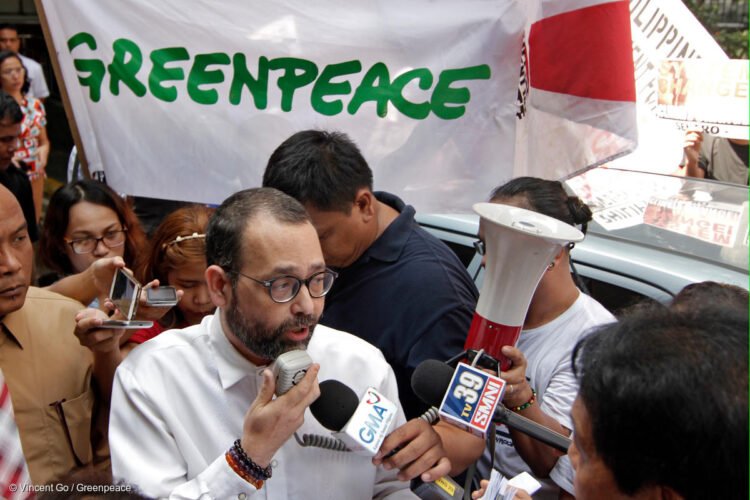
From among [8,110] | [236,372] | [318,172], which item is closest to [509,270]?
[236,372]

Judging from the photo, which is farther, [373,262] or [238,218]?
[373,262]

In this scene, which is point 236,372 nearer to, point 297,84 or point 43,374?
point 43,374

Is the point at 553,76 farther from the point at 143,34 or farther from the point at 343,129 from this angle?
the point at 143,34

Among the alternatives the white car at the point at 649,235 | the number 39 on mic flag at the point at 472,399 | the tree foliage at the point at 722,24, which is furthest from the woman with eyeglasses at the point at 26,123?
the tree foliage at the point at 722,24

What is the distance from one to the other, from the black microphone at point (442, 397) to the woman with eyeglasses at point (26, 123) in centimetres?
671

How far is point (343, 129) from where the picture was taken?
3.46 meters

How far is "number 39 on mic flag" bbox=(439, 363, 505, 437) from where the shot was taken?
1746 millimetres

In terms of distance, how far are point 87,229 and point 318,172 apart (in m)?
1.31

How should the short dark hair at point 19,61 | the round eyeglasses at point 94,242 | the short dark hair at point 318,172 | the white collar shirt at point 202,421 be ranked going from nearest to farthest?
the white collar shirt at point 202,421, the short dark hair at point 318,172, the round eyeglasses at point 94,242, the short dark hair at point 19,61

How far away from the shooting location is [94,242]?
11.7 ft

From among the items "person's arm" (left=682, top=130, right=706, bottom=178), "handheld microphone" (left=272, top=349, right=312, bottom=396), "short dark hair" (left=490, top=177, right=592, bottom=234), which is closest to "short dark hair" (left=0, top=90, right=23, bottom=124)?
"short dark hair" (left=490, top=177, right=592, bottom=234)

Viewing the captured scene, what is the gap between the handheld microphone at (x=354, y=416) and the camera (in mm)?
1770

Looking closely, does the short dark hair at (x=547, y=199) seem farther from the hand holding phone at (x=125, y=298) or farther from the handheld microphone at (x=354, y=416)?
the hand holding phone at (x=125, y=298)

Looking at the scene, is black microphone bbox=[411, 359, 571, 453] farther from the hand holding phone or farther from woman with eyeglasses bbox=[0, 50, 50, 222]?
woman with eyeglasses bbox=[0, 50, 50, 222]
